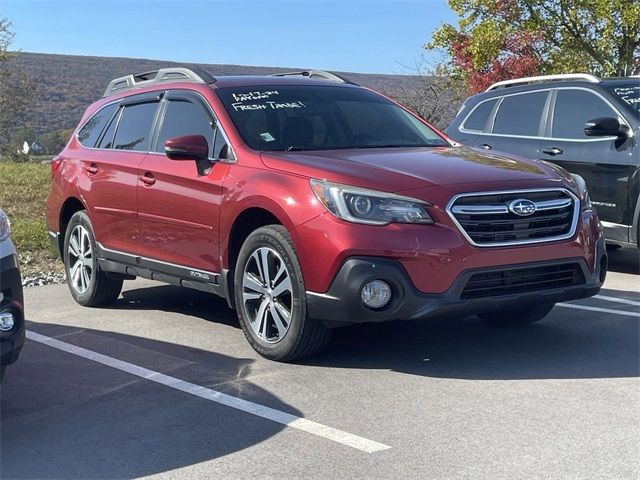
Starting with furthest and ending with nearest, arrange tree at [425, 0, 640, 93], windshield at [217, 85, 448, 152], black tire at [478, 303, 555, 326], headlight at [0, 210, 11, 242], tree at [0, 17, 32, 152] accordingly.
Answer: tree at [0, 17, 32, 152]
tree at [425, 0, 640, 93]
black tire at [478, 303, 555, 326]
windshield at [217, 85, 448, 152]
headlight at [0, 210, 11, 242]

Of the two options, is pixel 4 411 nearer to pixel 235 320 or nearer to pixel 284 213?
pixel 284 213

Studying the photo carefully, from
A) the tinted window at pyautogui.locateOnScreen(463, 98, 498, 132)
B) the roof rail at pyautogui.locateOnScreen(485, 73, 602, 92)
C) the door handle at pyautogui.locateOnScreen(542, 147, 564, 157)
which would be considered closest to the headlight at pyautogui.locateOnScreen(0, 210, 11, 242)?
the door handle at pyautogui.locateOnScreen(542, 147, 564, 157)

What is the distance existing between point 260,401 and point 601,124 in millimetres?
5007

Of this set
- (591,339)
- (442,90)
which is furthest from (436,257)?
(442,90)

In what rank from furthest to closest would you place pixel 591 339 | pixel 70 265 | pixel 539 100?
pixel 539 100 < pixel 70 265 < pixel 591 339

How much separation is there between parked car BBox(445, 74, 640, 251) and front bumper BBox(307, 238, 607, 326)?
3573 millimetres

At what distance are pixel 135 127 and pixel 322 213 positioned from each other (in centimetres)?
269

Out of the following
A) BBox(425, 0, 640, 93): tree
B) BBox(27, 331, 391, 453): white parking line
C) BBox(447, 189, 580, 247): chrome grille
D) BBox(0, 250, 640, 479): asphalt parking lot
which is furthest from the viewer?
BBox(425, 0, 640, 93): tree

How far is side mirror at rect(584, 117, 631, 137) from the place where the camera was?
876cm

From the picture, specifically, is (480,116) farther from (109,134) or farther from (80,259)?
(80,259)

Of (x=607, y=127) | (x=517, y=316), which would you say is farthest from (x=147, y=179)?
(x=607, y=127)

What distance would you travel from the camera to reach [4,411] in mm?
5109

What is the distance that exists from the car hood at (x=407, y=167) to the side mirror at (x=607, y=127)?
275 cm

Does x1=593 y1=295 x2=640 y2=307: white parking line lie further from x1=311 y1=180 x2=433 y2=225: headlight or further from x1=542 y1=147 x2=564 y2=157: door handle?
x1=311 y1=180 x2=433 y2=225: headlight
